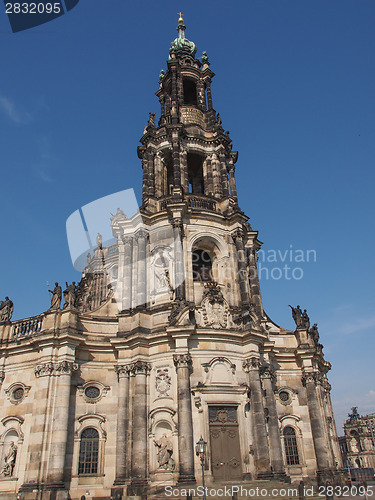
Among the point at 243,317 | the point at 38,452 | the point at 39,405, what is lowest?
the point at 38,452

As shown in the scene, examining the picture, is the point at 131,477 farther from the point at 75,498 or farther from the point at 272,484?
the point at 272,484

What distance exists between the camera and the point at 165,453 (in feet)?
74.6

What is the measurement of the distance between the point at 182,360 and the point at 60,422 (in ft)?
24.0

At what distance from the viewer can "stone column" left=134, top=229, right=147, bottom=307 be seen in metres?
27.3

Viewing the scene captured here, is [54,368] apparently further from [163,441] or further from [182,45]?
[182,45]

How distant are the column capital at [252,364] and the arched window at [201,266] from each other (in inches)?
270

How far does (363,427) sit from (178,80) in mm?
87108

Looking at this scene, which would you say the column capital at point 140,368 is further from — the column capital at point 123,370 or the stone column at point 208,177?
the stone column at point 208,177

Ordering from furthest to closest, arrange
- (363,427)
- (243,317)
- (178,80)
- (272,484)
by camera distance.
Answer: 1. (363,427)
2. (178,80)
3. (243,317)
4. (272,484)

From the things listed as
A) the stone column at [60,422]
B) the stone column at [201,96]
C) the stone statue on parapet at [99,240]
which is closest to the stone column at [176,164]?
the stone column at [201,96]

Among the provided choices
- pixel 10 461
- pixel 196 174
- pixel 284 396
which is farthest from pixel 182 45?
pixel 10 461

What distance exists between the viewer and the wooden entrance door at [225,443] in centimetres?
2291

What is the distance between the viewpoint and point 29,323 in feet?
89.4

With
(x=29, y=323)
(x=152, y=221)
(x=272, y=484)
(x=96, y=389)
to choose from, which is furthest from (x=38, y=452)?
(x=152, y=221)
